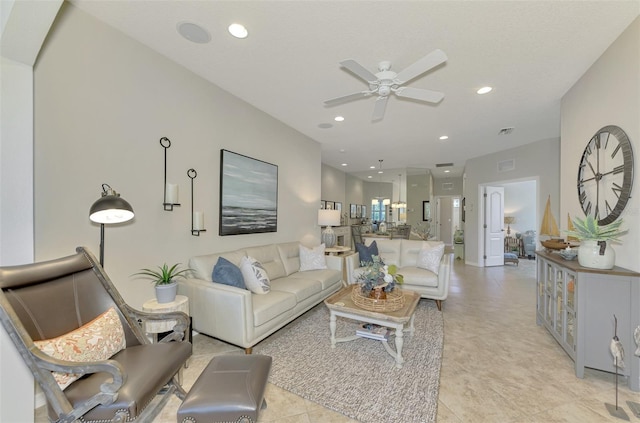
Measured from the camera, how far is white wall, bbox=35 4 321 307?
187cm

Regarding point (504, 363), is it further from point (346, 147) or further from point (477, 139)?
point (346, 147)

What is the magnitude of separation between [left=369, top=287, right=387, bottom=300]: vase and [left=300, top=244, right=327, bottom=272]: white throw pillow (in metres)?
1.53

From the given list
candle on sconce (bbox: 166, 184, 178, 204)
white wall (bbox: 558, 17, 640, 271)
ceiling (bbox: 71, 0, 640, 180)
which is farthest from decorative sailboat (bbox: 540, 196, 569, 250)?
candle on sconce (bbox: 166, 184, 178, 204)

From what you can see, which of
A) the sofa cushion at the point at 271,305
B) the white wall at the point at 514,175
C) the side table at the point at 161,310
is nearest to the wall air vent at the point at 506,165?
the white wall at the point at 514,175

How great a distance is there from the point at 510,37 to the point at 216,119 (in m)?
3.11

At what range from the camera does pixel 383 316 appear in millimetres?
2352

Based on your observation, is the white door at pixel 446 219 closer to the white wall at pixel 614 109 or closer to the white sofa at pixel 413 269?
the white sofa at pixel 413 269

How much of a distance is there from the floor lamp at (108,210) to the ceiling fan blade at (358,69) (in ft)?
6.41

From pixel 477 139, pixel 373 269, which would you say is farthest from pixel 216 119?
pixel 477 139

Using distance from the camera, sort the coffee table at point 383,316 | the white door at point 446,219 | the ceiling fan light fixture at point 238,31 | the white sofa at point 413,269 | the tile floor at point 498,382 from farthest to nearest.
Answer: the white door at point 446,219 < the white sofa at point 413,269 < the coffee table at point 383,316 < the ceiling fan light fixture at point 238,31 < the tile floor at point 498,382

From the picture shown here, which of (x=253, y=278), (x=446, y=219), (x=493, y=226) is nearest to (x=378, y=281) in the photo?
(x=253, y=278)

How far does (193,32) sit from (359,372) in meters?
3.27

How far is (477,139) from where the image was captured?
5223 mm

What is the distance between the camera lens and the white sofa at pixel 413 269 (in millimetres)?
3627
